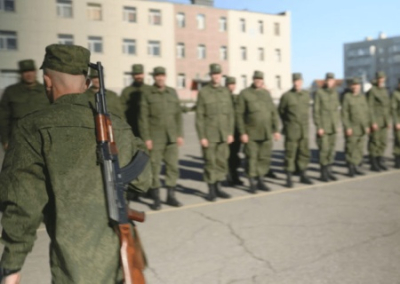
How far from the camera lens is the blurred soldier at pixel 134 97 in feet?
23.7

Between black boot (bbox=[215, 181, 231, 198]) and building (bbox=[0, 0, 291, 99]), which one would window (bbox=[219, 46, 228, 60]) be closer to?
building (bbox=[0, 0, 291, 99])

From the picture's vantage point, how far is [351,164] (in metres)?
8.79

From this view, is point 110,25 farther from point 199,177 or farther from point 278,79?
point 199,177

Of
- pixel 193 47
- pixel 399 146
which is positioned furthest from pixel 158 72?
pixel 193 47

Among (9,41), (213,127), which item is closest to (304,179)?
(213,127)

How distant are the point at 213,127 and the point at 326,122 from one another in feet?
8.01

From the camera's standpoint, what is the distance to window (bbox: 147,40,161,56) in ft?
143

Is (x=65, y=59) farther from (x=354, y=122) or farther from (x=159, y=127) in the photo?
(x=354, y=122)

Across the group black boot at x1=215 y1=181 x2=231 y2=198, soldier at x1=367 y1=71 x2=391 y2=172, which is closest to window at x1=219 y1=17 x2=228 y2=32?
soldier at x1=367 y1=71 x2=391 y2=172

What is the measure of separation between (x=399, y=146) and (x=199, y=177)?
420 cm

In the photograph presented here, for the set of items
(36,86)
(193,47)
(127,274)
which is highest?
(193,47)

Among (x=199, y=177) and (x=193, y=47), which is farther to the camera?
(x=193, y=47)

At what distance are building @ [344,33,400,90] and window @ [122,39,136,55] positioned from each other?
69.6 metres

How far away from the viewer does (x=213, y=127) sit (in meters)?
7.01
